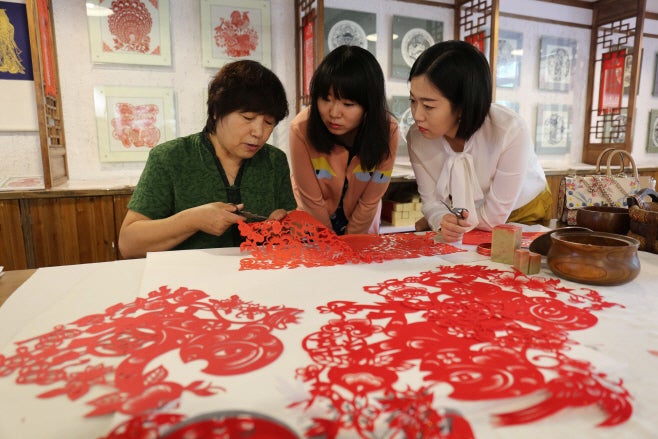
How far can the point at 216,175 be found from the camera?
1.56 meters

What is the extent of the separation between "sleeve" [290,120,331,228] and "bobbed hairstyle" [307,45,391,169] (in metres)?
0.06

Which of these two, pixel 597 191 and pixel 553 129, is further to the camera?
pixel 553 129

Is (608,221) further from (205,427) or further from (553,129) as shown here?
(553,129)

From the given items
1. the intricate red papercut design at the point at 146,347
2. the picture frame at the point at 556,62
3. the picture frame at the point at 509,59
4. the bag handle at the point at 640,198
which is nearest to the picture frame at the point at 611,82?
the picture frame at the point at 556,62

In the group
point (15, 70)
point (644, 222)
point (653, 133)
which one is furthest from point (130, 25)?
point (653, 133)

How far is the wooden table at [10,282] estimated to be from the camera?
37.8 inches

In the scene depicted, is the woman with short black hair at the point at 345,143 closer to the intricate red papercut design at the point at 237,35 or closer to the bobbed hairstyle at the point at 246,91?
the bobbed hairstyle at the point at 246,91

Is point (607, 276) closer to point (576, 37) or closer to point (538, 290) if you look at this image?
point (538, 290)

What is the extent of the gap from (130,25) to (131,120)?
0.62m

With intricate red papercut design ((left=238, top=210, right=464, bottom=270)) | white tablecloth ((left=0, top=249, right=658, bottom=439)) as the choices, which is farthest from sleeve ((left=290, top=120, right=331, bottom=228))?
white tablecloth ((left=0, top=249, right=658, bottom=439))

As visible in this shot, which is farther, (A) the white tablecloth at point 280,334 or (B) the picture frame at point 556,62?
(B) the picture frame at point 556,62

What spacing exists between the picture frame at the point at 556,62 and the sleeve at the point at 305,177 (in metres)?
3.41

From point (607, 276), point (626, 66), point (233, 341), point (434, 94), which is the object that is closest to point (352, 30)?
point (434, 94)

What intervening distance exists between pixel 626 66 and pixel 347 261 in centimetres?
449
